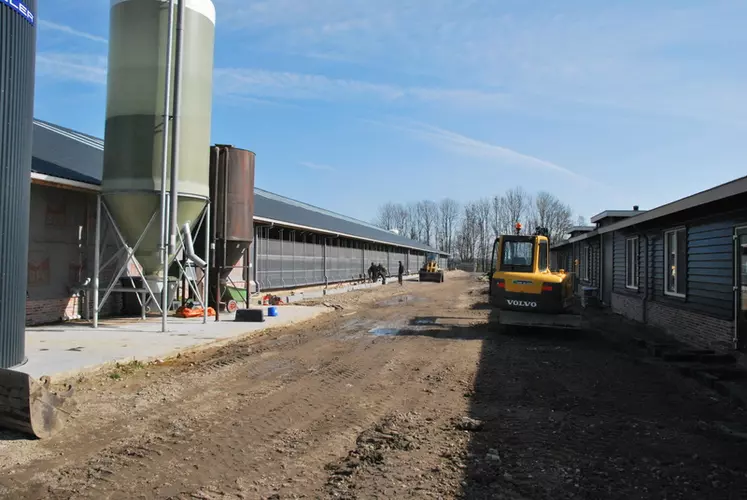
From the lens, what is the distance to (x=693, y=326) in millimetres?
12336

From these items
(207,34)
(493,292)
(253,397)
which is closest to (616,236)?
(493,292)

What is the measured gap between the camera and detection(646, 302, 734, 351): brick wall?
419 inches

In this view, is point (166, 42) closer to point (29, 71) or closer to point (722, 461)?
point (29, 71)

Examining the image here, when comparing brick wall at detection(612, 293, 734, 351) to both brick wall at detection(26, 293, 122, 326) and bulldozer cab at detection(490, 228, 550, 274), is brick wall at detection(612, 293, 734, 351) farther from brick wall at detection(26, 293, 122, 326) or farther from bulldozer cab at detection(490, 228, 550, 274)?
brick wall at detection(26, 293, 122, 326)

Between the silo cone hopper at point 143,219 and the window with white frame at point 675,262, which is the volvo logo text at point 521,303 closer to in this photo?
the window with white frame at point 675,262

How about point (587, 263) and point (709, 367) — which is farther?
point (587, 263)

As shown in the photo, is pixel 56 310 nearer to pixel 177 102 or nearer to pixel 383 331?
pixel 177 102

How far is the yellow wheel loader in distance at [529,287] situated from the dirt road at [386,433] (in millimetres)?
3012

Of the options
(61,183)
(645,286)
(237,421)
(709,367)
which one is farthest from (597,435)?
(61,183)

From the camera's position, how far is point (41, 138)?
15.4m

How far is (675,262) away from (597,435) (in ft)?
32.4

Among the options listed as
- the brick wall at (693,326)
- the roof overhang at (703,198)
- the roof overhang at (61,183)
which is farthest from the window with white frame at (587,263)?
the roof overhang at (61,183)

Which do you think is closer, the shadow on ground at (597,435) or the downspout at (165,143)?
the shadow on ground at (597,435)

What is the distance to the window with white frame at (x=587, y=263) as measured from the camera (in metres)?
27.1
